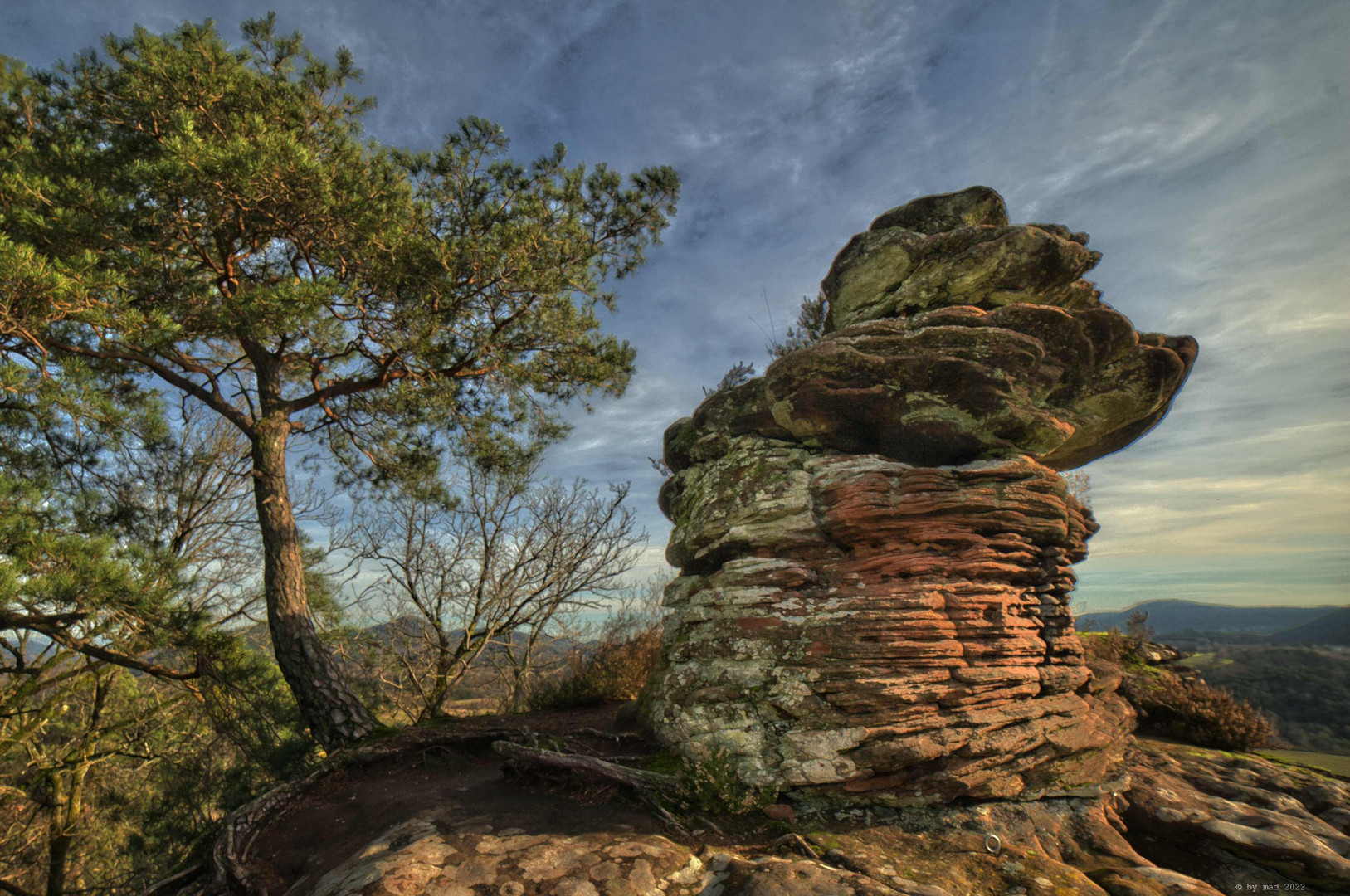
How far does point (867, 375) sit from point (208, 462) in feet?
48.6

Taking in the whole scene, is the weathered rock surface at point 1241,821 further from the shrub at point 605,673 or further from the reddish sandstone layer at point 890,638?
the shrub at point 605,673

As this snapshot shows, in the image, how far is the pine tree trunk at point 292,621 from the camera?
28.0 ft

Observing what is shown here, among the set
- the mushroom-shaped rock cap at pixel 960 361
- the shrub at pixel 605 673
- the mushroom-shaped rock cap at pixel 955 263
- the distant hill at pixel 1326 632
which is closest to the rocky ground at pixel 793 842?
the mushroom-shaped rock cap at pixel 960 361

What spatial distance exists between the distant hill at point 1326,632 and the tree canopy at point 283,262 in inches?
1197

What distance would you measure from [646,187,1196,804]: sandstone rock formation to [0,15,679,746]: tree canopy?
3.93m

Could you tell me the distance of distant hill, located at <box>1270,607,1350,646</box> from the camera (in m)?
23.0

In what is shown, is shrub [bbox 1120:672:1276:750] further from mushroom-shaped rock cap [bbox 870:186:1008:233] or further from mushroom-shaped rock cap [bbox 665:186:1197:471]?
mushroom-shaped rock cap [bbox 870:186:1008:233]

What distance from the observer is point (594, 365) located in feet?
35.1

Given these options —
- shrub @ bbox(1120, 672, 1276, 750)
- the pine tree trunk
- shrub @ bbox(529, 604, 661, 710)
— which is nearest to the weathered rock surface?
shrub @ bbox(1120, 672, 1276, 750)

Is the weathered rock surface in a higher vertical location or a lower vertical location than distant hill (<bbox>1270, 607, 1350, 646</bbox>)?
higher

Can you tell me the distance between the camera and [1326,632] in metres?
27.0

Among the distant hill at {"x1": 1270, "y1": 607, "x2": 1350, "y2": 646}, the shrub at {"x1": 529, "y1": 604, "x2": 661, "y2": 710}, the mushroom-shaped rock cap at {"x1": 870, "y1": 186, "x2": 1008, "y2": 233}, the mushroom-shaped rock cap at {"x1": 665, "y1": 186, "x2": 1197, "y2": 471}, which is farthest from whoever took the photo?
the distant hill at {"x1": 1270, "y1": 607, "x2": 1350, "y2": 646}

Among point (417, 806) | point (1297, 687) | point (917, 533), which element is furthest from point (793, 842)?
point (1297, 687)

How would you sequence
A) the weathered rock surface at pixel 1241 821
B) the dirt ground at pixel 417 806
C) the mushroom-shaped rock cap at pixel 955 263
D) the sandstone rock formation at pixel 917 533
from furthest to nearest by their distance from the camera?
the mushroom-shaped rock cap at pixel 955 263 → the sandstone rock formation at pixel 917 533 → the dirt ground at pixel 417 806 → the weathered rock surface at pixel 1241 821
